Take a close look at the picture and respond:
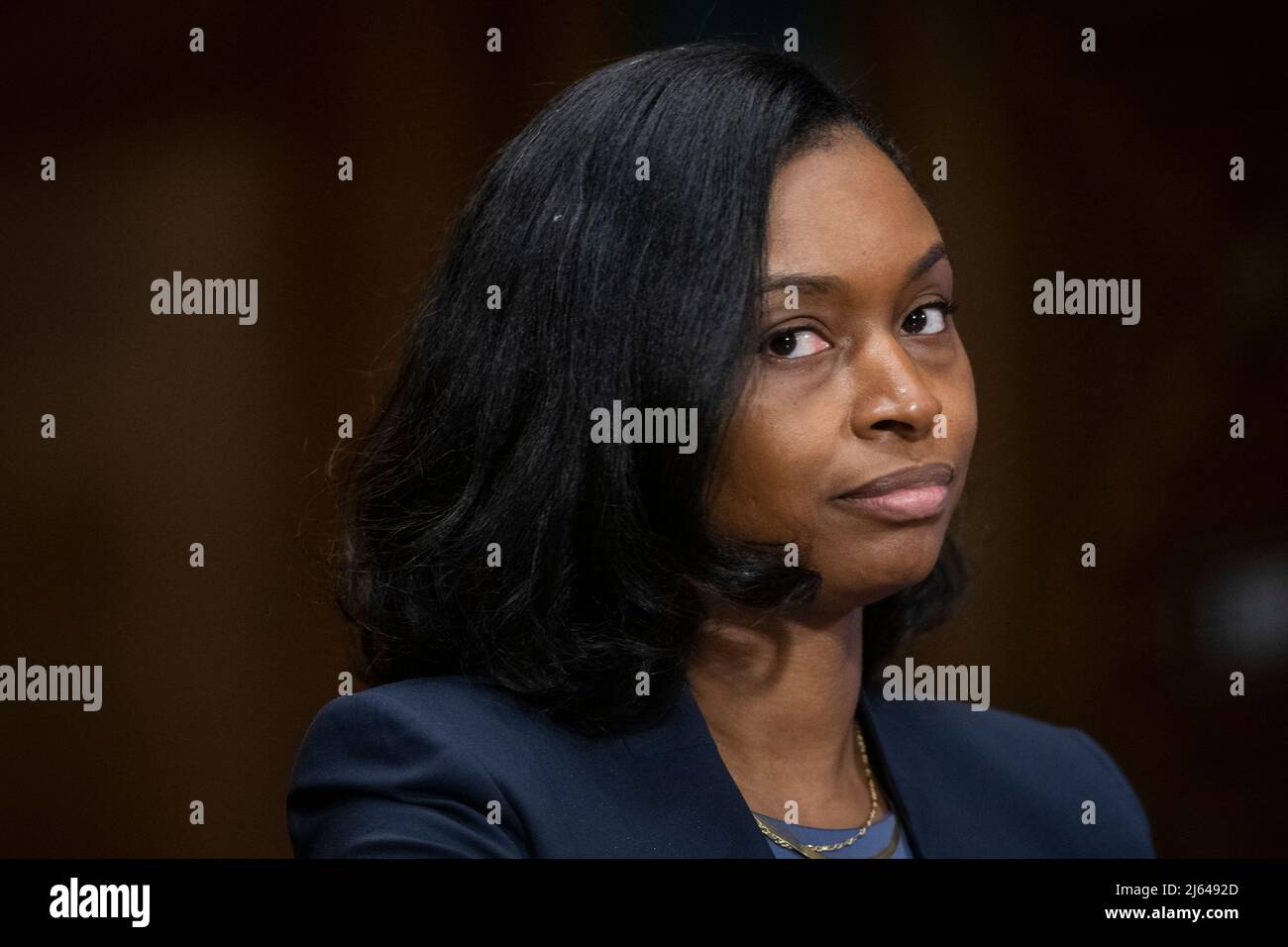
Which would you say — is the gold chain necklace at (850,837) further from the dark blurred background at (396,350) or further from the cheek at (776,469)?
the dark blurred background at (396,350)

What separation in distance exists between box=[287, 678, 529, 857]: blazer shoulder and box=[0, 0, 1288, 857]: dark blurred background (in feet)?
1.49

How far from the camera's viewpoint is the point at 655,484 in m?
1.66

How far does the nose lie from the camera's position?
5.24 feet

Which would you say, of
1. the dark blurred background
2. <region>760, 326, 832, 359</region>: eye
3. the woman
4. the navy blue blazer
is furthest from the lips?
the dark blurred background

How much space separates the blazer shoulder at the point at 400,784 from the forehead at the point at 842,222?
560 mm

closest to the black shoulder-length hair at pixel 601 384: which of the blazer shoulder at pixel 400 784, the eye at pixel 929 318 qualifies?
the blazer shoulder at pixel 400 784

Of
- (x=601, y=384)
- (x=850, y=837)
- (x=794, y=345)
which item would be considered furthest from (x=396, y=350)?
(x=850, y=837)

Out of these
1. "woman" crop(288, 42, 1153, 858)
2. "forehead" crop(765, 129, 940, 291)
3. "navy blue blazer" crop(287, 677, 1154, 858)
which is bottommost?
"navy blue blazer" crop(287, 677, 1154, 858)

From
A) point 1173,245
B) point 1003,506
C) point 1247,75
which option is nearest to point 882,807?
point 1003,506

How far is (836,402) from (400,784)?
0.57 m

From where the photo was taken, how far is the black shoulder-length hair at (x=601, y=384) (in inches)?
63.4

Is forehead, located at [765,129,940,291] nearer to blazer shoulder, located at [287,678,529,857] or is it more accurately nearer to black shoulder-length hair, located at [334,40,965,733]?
black shoulder-length hair, located at [334,40,965,733]

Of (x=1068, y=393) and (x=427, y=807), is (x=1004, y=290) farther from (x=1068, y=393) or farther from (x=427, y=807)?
(x=427, y=807)

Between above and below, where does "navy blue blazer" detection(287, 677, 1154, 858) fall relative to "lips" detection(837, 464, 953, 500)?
below
